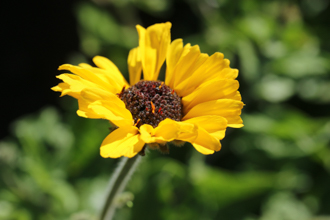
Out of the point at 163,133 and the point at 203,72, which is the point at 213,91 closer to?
the point at 203,72

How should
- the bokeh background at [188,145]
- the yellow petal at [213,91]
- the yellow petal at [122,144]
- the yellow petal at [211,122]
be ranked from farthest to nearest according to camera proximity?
the bokeh background at [188,145] < the yellow petal at [213,91] < the yellow petal at [211,122] < the yellow petal at [122,144]

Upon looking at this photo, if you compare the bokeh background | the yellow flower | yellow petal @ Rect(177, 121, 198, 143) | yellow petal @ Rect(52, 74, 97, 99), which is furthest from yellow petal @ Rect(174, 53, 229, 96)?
the bokeh background

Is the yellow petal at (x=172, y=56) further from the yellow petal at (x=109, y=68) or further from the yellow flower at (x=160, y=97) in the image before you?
the yellow petal at (x=109, y=68)

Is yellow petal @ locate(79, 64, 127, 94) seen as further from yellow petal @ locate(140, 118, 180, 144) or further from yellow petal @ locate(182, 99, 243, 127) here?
yellow petal @ locate(182, 99, 243, 127)

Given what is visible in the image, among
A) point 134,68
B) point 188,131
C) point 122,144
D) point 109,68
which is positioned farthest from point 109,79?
point 188,131

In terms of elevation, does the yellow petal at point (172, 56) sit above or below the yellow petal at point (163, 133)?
above

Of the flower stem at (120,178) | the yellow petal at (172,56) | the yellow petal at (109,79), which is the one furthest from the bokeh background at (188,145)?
the yellow petal at (172,56)
